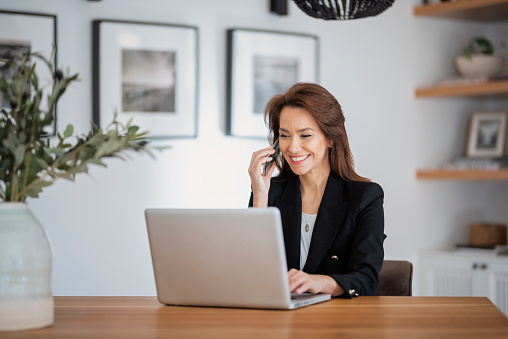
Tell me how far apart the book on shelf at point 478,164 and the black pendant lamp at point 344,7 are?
6.20 feet

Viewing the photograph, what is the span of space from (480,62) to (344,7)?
200cm

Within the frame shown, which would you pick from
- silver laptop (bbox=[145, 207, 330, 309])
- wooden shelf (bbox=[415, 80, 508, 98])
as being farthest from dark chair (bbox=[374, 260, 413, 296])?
wooden shelf (bbox=[415, 80, 508, 98])

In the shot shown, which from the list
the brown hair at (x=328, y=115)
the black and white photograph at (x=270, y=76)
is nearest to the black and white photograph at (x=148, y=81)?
the black and white photograph at (x=270, y=76)

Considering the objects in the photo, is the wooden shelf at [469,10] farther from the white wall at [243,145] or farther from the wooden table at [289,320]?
the wooden table at [289,320]

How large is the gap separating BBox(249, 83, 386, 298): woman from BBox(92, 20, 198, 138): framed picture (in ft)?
3.23

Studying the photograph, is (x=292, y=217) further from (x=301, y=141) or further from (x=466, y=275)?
(x=466, y=275)

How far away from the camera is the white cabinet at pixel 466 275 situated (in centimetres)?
402

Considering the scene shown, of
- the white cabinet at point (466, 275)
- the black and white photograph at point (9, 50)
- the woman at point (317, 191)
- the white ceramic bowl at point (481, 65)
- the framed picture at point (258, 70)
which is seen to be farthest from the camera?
the white ceramic bowl at point (481, 65)

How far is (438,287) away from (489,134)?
37.1 inches

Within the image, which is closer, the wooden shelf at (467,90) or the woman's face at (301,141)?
the woman's face at (301,141)

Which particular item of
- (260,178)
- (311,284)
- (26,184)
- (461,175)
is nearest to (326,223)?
(260,178)

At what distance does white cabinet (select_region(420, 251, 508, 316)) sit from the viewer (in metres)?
4.02

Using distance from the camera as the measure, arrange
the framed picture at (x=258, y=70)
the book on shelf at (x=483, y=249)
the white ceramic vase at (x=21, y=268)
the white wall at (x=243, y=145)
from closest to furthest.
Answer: the white ceramic vase at (x=21, y=268), the white wall at (x=243, y=145), the framed picture at (x=258, y=70), the book on shelf at (x=483, y=249)

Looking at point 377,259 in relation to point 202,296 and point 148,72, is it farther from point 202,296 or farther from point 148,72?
point 148,72
